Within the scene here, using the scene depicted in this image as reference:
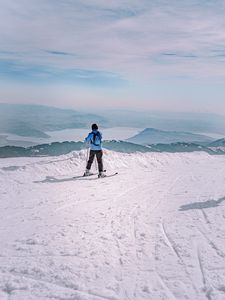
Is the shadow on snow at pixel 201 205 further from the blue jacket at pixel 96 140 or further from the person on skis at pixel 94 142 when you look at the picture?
the blue jacket at pixel 96 140

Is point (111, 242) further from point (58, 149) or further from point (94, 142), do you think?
point (58, 149)

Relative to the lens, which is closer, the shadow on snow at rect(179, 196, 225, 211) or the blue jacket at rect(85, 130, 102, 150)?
the shadow on snow at rect(179, 196, 225, 211)

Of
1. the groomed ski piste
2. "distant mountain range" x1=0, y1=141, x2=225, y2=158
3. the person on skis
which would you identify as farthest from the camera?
"distant mountain range" x1=0, y1=141, x2=225, y2=158

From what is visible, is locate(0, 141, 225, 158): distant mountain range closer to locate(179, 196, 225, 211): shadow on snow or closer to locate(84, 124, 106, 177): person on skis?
locate(84, 124, 106, 177): person on skis

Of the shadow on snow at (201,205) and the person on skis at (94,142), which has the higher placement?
the person on skis at (94,142)

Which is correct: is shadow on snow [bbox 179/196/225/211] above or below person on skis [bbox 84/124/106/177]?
below

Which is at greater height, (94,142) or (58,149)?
(94,142)

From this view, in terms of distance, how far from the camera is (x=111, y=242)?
589 centimetres

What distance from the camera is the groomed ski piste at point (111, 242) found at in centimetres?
431


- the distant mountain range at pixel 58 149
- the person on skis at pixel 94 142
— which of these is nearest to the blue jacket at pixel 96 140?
the person on skis at pixel 94 142

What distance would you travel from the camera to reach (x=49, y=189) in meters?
11.2

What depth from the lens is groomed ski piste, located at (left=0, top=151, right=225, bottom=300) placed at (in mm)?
4312

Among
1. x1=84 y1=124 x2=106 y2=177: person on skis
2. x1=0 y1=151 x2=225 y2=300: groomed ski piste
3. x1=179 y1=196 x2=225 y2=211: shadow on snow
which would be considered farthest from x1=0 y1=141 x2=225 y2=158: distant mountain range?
x1=179 y1=196 x2=225 y2=211: shadow on snow

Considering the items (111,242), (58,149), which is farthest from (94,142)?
(58,149)
